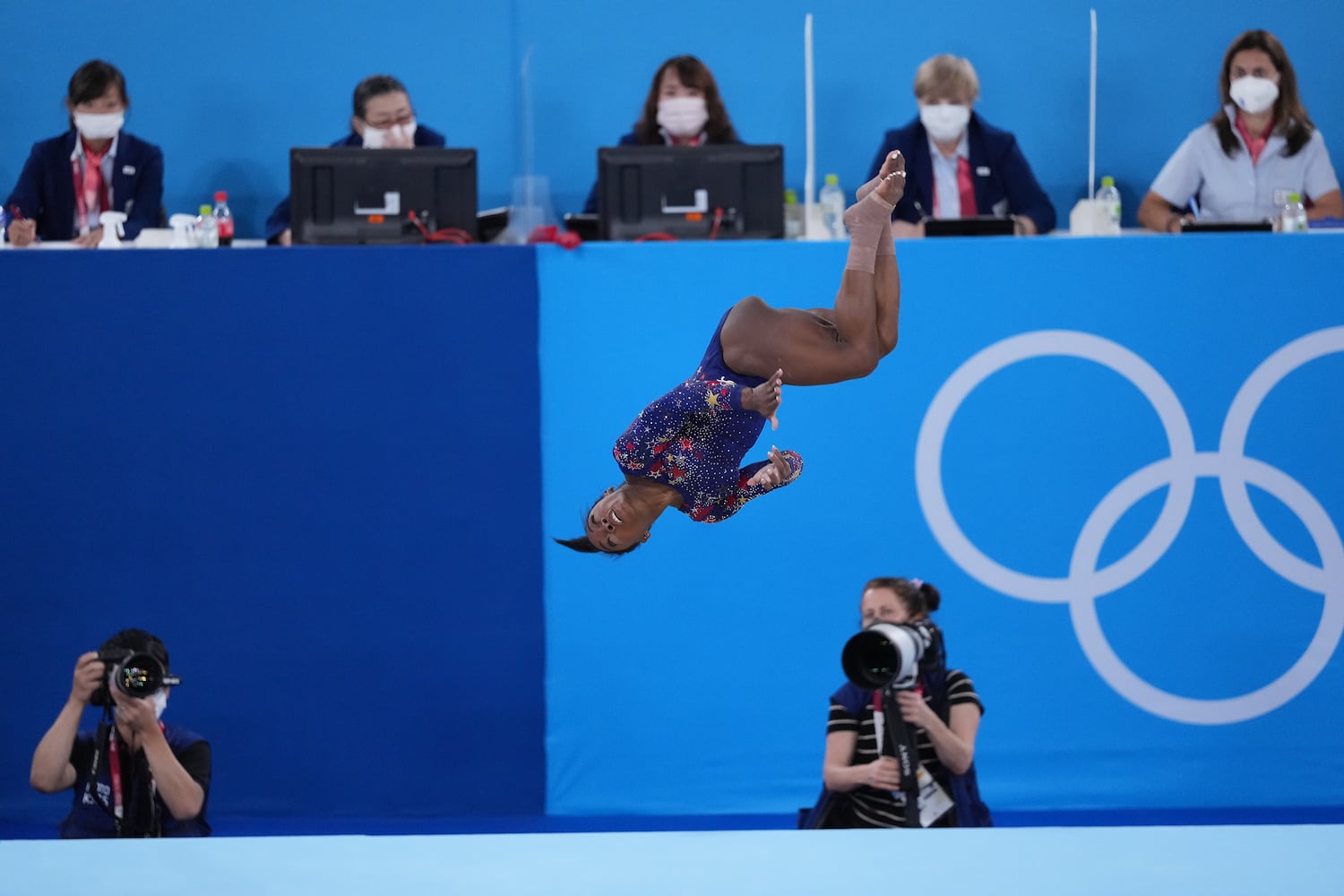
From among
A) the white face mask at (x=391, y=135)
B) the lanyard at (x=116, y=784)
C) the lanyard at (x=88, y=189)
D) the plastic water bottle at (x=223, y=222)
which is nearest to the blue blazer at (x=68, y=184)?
the lanyard at (x=88, y=189)

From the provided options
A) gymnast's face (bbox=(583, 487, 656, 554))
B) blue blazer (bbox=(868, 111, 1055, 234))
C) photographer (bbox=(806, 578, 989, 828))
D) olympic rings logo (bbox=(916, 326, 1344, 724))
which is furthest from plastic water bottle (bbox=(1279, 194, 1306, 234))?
gymnast's face (bbox=(583, 487, 656, 554))

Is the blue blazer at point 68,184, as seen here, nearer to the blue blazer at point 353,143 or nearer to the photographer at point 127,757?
the blue blazer at point 353,143

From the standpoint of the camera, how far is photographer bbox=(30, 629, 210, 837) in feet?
16.3

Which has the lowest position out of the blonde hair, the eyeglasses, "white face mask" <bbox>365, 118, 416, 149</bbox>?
"white face mask" <bbox>365, 118, 416, 149</bbox>

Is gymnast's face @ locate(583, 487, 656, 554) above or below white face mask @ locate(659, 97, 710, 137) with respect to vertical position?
below

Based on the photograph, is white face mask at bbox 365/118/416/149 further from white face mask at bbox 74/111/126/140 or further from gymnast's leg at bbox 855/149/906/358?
gymnast's leg at bbox 855/149/906/358

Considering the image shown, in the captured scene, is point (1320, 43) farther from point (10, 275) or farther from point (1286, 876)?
point (10, 275)

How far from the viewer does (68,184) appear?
22.5 feet

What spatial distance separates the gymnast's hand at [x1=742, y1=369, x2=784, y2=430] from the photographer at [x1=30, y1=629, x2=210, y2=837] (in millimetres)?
2527

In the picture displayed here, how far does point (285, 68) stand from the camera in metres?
8.34

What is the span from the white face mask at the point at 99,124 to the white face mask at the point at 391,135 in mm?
1139

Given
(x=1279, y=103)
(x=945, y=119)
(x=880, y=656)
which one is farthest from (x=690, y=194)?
(x=1279, y=103)

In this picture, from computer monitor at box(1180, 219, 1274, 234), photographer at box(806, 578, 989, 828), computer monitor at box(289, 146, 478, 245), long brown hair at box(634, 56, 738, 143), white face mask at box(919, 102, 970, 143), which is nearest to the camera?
photographer at box(806, 578, 989, 828)

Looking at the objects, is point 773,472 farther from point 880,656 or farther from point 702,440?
point 880,656
